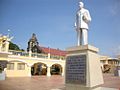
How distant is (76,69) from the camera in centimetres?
679

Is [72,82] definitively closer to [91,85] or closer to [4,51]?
[91,85]

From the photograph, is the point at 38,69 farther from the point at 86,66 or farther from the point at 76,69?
the point at 86,66

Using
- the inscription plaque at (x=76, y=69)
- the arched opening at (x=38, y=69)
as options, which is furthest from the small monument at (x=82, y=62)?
the arched opening at (x=38, y=69)

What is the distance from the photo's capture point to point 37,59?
2431cm

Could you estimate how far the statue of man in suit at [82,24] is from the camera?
7344 millimetres

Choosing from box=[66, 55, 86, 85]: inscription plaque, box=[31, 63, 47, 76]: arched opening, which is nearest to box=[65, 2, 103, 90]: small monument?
box=[66, 55, 86, 85]: inscription plaque

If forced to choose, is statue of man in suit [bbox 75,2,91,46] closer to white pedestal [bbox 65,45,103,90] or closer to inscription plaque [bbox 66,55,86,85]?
white pedestal [bbox 65,45,103,90]

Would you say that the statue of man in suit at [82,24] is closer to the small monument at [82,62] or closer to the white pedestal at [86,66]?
the small monument at [82,62]

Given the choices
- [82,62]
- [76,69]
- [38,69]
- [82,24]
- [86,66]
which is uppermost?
[82,24]

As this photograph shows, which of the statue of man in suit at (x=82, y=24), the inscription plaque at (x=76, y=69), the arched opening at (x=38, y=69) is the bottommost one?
the arched opening at (x=38, y=69)

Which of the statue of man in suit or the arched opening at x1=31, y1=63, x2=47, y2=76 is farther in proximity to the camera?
the arched opening at x1=31, y1=63, x2=47, y2=76

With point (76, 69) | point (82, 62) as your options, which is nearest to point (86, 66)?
point (82, 62)

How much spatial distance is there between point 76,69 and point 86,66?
19.8 inches

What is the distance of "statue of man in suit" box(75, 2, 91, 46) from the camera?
7.34 metres
